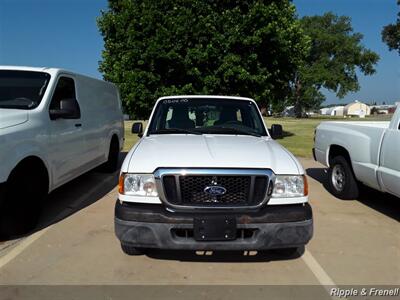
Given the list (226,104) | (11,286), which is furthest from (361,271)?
(11,286)

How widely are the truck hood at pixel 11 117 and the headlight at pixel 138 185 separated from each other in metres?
1.65

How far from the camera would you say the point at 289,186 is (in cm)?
386

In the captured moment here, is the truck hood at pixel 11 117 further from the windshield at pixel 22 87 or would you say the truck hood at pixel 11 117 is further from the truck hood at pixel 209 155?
the truck hood at pixel 209 155

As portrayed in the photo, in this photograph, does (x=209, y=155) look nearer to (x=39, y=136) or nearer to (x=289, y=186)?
(x=289, y=186)

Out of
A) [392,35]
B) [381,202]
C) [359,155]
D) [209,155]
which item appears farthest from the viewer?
[392,35]

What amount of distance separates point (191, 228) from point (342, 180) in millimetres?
4281

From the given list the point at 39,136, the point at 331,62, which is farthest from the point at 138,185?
the point at 331,62

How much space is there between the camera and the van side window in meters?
5.86

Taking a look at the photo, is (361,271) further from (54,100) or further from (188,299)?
(54,100)

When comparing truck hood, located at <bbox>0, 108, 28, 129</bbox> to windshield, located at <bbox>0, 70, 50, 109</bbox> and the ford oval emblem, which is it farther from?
the ford oval emblem

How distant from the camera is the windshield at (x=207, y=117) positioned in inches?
209

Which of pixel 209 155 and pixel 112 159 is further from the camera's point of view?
pixel 112 159

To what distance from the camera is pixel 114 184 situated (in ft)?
26.5

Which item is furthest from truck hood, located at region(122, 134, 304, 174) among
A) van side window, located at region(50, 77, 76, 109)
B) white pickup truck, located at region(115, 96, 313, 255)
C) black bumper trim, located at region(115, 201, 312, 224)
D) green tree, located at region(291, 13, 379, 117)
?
green tree, located at region(291, 13, 379, 117)
